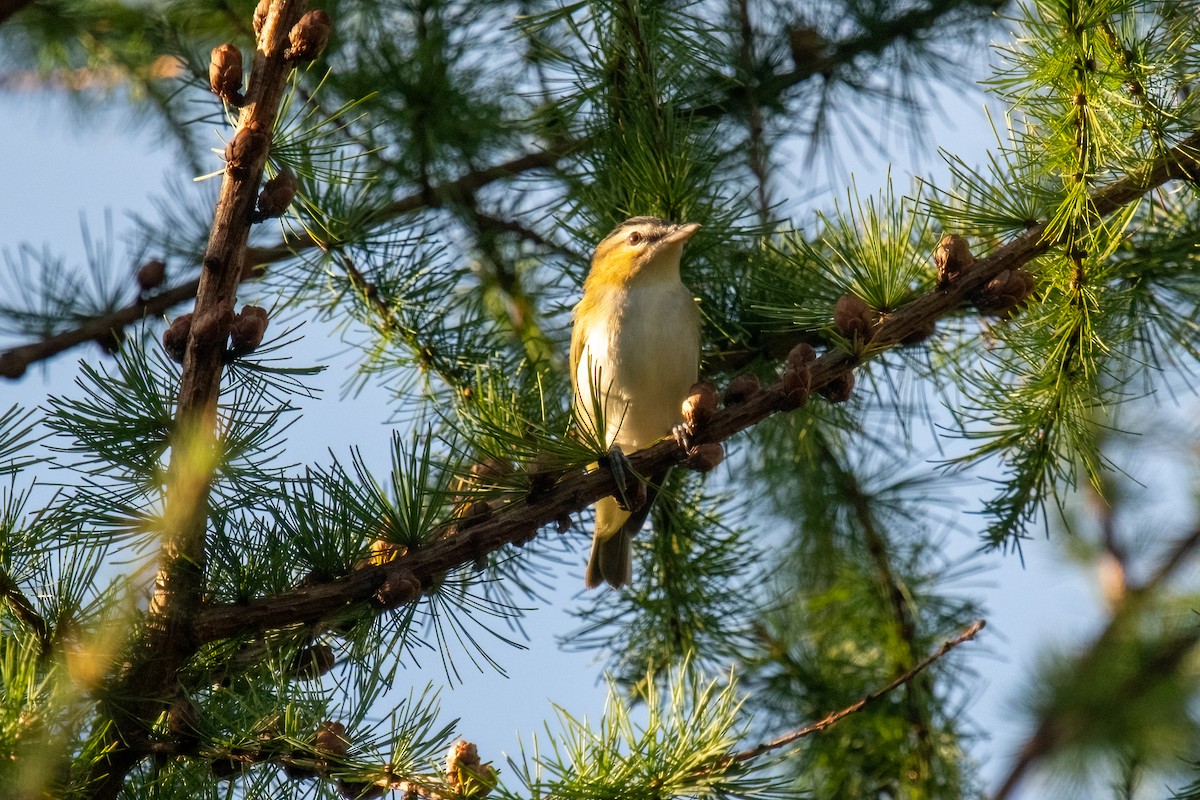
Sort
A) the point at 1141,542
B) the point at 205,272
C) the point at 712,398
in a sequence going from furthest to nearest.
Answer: the point at 1141,542, the point at 712,398, the point at 205,272

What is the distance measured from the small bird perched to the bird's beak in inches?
1.2

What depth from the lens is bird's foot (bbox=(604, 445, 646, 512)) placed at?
94.1 inches

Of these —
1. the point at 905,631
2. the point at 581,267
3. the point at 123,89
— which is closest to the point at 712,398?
the point at 581,267

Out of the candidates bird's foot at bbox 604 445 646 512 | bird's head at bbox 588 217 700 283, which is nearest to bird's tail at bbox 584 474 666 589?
bird's head at bbox 588 217 700 283

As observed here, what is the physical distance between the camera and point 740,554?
3.78 meters

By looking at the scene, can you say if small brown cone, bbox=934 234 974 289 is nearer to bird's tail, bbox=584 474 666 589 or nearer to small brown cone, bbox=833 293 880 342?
small brown cone, bbox=833 293 880 342

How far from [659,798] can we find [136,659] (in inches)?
40.8

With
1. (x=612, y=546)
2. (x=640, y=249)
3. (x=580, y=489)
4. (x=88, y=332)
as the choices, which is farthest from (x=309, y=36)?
(x=612, y=546)

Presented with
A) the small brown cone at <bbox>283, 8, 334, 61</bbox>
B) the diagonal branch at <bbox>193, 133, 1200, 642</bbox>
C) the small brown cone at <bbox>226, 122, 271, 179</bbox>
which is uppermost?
the small brown cone at <bbox>283, 8, 334, 61</bbox>

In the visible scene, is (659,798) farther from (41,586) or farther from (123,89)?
(123,89)

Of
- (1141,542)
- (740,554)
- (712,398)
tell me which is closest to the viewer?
(712,398)

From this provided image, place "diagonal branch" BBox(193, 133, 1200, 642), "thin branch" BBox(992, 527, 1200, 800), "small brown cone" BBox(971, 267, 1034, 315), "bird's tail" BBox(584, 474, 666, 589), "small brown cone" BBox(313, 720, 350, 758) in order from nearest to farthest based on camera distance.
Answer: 1. "small brown cone" BBox(313, 720, 350, 758)
2. "diagonal branch" BBox(193, 133, 1200, 642)
3. "small brown cone" BBox(971, 267, 1034, 315)
4. "thin branch" BBox(992, 527, 1200, 800)
5. "bird's tail" BBox(584, 474, 666, 589)

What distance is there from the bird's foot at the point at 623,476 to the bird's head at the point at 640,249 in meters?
1.17

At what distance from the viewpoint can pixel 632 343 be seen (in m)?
3.88
